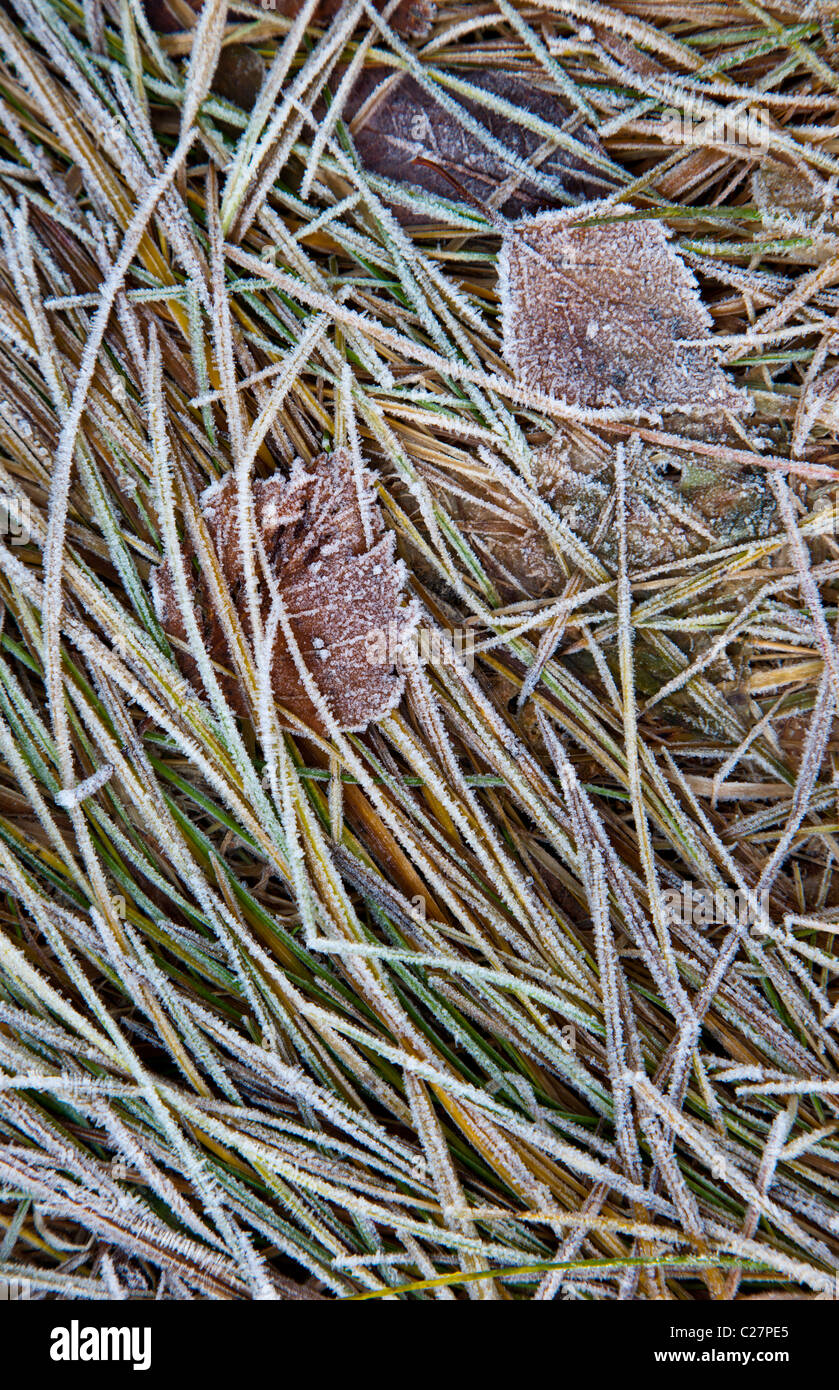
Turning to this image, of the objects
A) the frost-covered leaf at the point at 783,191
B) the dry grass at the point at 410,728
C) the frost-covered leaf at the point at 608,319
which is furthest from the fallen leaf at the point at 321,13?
the frost-covered leaf at the point at 783,191

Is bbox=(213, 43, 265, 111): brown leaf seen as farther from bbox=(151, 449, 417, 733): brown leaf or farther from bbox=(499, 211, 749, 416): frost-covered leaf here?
bbox=(151, 449, 417, 733): brown leaf

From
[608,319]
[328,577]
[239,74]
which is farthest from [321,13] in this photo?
[328,577]

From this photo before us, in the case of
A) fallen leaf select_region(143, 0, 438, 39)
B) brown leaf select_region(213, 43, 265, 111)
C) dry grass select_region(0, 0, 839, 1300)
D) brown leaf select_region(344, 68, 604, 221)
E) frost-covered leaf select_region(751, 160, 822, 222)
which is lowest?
dry grass select_region(0, 0, 839, 1300)

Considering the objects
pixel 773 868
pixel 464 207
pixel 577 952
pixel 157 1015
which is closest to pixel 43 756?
pixel 157 1015

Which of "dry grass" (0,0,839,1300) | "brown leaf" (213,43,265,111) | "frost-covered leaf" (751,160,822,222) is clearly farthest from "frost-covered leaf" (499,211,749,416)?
"brown leaf" (213,43,265,111)

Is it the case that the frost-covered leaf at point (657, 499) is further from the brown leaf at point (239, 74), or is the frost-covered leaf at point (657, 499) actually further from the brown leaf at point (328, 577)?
the brown leaf at point (239, 74)

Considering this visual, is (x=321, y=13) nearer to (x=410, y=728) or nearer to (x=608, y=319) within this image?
(x=608, y=319)
